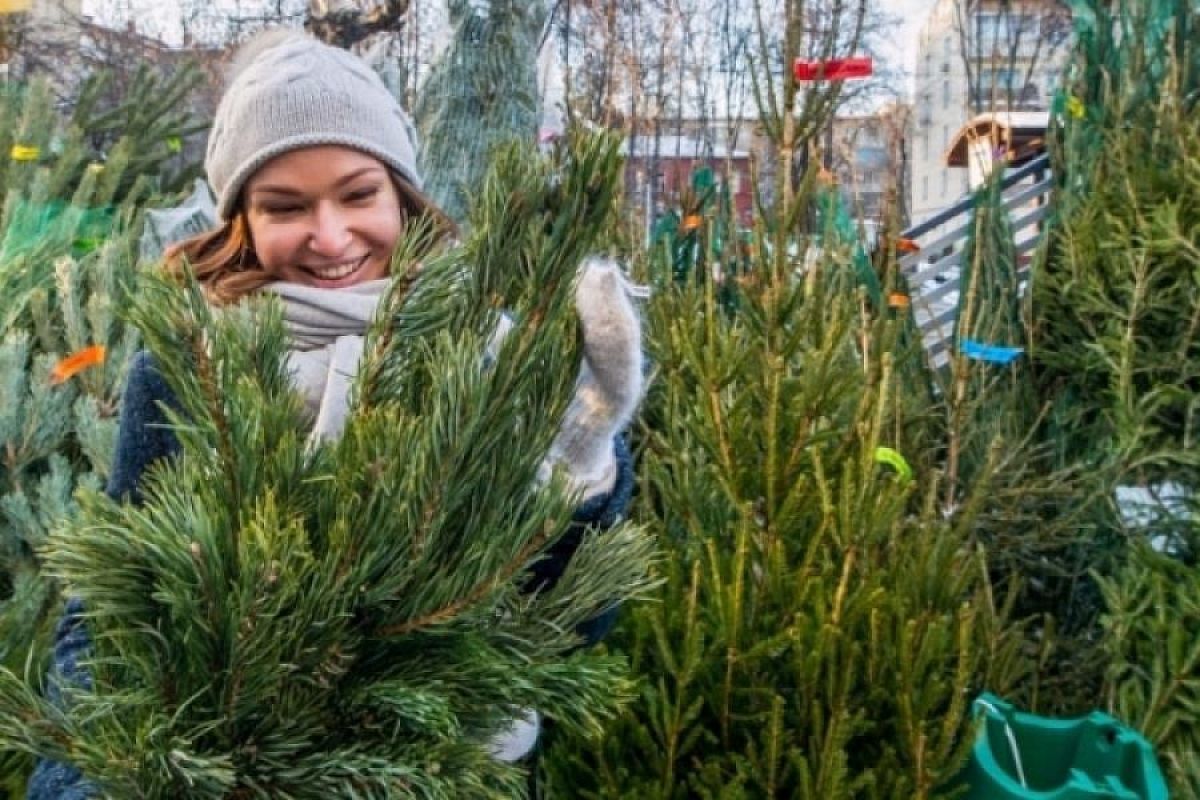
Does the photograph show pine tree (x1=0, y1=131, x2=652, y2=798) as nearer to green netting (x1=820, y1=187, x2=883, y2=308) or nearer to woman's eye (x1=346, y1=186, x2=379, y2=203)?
woman's eye (x1=346, y1=186, x2=379, y2=203)

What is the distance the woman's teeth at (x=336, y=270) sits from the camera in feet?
4.18

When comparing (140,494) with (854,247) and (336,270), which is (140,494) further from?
(854,247)

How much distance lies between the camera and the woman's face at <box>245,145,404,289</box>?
125 centimetres

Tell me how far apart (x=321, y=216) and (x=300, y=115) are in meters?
0.11

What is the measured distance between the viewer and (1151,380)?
3078 mm

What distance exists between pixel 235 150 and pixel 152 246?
8.11ft

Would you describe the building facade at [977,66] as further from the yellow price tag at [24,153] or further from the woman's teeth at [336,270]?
the yellow price tag at [24,153]

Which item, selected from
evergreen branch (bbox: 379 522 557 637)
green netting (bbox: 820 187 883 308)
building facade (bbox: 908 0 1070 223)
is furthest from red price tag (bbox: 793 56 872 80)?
building facade (bbox: 908 0 1070 223)

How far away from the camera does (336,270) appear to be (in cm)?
128

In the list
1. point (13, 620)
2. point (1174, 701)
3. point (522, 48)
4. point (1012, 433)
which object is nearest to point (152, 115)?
point (522, 48)

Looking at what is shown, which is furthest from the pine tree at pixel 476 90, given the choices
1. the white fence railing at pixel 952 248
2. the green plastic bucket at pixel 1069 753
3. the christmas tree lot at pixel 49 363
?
the green plastic bucket at pixel 1069 753

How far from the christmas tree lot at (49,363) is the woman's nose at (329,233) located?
791 millimetres

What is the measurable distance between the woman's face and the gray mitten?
397 millimetres

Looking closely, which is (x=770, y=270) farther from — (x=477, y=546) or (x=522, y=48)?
(x=522, y=48)
